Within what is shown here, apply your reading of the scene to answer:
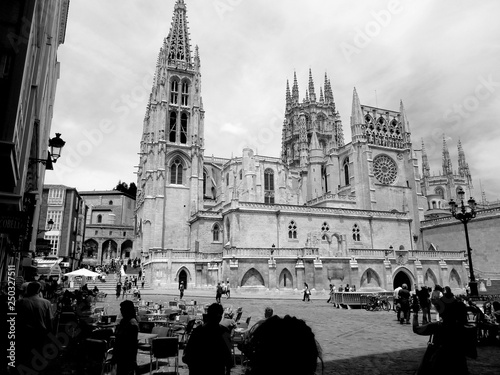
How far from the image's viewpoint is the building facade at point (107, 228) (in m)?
65.8

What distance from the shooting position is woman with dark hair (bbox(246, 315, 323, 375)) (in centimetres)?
207

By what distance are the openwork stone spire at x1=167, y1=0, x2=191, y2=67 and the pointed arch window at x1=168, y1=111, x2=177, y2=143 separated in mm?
7538

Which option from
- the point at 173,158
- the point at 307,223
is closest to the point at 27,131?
the point at 307,223

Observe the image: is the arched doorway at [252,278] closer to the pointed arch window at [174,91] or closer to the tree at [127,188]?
the pointed arch window at [174,91]

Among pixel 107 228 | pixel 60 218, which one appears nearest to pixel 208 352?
pixel 60 218

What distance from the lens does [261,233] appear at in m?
36.8

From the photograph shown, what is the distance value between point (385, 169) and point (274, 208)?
20121mm

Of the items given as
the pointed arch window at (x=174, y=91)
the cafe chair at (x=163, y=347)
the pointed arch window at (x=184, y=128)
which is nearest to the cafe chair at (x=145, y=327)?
the cafe chair at (x=163, y=347)

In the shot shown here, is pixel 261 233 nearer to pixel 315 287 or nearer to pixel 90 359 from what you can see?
pixel 315 287

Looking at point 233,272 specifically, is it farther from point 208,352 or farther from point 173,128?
point 208,352

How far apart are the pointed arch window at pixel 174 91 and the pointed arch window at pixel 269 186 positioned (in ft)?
51.6

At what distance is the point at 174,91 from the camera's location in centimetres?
5078

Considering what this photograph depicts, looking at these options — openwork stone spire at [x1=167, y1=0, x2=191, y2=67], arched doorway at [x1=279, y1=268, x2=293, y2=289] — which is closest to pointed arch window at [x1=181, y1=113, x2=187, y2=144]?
openwork stone spire at [x1=167, y1=0, x2=191, y2=67]

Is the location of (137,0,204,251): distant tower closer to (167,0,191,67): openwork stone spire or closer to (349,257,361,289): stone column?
(167,0,191,67): openwork stone spire
